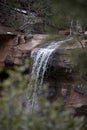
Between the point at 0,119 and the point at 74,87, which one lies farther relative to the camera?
the point at 74,87

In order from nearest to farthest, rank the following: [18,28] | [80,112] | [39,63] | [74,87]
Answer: [80,112]
[74,87]
[39,63]
[18,28]

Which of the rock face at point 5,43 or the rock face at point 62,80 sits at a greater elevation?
the rock face at point 5,43

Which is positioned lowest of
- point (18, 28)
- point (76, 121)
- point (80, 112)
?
point (80, 112)

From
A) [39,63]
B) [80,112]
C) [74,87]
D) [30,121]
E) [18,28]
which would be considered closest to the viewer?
[30,121]

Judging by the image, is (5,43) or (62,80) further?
(5,43)

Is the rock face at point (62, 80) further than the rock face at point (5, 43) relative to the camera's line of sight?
No

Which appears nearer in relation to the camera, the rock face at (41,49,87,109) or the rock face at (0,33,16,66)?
the rock face at (41,49,87,109)

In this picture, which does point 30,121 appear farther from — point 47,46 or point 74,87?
point 47,46

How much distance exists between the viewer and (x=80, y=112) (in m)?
8.38

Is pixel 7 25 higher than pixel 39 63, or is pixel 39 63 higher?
pixel 7 25

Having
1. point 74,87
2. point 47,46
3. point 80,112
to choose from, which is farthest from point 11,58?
point 80,112

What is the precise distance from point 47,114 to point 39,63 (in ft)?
26.5

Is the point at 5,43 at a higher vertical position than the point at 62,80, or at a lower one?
higher

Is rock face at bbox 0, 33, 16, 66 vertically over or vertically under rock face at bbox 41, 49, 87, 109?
over
